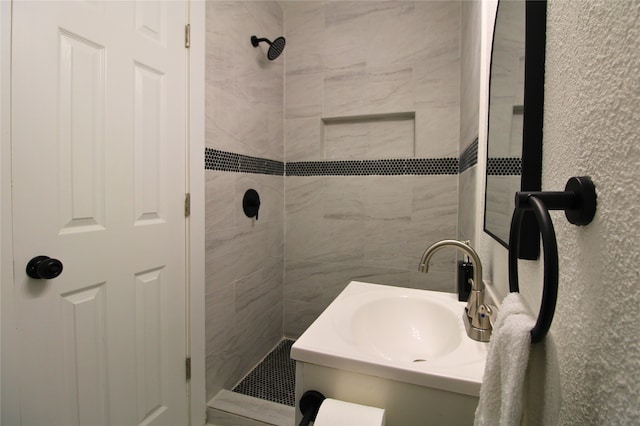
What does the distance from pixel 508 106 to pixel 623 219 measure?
0.57 m

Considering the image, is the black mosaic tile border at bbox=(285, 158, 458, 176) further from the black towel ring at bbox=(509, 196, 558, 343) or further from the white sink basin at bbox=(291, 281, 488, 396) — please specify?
the black towel ring at bbox=(509, 196, 558, 343)

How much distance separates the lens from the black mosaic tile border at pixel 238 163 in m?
1.55

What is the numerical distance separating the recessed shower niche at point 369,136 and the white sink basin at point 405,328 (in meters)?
1.23

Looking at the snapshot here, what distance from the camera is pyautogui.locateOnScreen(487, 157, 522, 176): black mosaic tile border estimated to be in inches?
24.9

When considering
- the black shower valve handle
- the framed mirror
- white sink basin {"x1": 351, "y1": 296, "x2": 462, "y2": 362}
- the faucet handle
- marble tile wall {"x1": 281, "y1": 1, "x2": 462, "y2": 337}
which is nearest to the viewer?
the framed mirror

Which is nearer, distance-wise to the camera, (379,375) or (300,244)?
(379,375)

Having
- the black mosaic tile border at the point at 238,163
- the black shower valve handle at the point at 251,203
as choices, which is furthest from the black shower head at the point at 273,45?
the black shower valve handle at the point at 251,203

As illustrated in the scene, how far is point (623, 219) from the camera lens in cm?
26

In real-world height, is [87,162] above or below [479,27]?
below

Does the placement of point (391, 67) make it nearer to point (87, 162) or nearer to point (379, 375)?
point (87, 162)

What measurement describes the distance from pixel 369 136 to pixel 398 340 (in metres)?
1.49

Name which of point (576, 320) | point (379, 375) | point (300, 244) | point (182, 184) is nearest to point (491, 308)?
point (379, 375)

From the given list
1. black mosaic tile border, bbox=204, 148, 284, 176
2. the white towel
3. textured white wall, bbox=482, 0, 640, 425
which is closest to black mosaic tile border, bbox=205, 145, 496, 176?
black mosaic tile border, bbox=204, 148, 284, 176

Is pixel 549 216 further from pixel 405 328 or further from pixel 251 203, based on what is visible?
pixel 251 203
